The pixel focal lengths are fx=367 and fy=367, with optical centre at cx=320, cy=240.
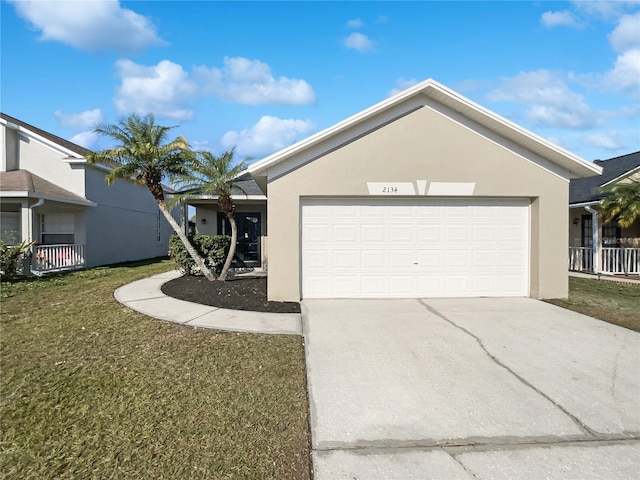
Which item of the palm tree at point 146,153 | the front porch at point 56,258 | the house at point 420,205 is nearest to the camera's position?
the house at point 420,205

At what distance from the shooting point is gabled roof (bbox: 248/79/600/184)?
8.19m

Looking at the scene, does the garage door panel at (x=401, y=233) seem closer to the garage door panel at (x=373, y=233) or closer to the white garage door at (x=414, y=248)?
the white garage door at (x=414, y=248)

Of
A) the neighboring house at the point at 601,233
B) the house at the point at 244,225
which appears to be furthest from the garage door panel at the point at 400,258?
the neighboring house at the point at 601,233

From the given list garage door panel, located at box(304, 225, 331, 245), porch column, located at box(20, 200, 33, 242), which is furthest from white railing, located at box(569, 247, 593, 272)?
porch column, located at box(20, 200, 33, 242)

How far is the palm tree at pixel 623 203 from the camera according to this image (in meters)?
12.6

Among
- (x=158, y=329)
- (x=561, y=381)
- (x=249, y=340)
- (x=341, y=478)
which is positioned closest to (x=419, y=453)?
(x=341, y=478)

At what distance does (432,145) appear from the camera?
8680 mm

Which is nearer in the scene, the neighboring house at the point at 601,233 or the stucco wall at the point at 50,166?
the neighboring house at the point at 601,233

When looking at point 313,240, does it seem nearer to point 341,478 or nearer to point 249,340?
point 249,340

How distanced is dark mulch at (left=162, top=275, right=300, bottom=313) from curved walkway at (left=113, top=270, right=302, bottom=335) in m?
0.31

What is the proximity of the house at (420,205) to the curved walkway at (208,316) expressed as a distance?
4.64 ft

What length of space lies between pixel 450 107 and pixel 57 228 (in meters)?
17.3

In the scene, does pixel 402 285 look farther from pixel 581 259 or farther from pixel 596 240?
pixel 581 259

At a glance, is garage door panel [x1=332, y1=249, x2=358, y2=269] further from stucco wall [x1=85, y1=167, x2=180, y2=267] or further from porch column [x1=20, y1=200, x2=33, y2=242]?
stucco wall [x1=85, y1=167, x2=180, y2=267]
